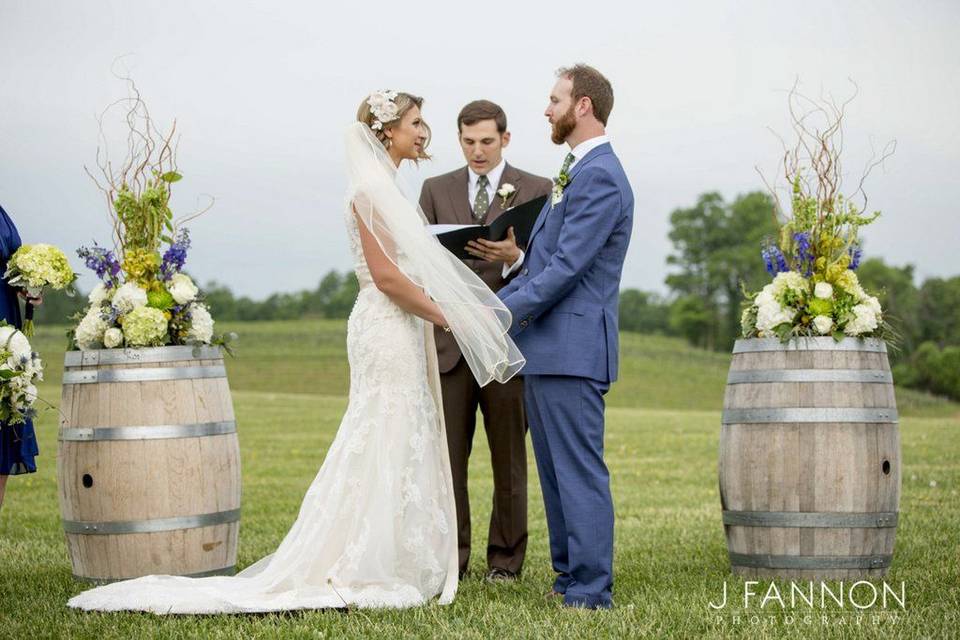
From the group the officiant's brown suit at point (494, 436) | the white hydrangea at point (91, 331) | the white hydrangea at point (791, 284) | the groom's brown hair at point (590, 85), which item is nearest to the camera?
the groom's brown hair at point (590, 85)

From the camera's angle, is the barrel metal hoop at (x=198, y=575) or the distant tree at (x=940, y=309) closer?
the barrel metal hoop at (x=198, y=575)

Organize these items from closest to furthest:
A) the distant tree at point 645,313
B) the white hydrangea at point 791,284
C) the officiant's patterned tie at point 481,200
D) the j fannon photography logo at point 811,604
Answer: the j fannon photography logo at point 811,604
the white hydrangea at point 791,284
the officiant's patterned tie at point 481,200
the distant tree at point 645,313

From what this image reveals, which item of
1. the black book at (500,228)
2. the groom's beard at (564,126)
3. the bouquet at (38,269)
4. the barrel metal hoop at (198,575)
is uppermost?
the groom's beard at (564,126)

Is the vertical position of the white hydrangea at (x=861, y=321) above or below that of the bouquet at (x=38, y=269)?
below

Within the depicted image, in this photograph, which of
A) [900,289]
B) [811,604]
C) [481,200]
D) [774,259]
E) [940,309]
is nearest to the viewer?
[811,604]

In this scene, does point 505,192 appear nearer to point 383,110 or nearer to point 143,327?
point 383,110

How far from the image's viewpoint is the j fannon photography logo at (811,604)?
544 cm

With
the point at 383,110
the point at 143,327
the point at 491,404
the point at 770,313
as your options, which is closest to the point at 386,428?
the point at 491,404

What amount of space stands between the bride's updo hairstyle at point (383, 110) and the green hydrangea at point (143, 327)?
1660 millimetres

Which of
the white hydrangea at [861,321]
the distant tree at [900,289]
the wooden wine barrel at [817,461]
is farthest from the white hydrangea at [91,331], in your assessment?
the distant tree at [900,289]

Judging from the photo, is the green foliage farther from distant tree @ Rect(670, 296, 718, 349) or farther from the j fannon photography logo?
distant tree @ Rect(670, 296, 718, 349)

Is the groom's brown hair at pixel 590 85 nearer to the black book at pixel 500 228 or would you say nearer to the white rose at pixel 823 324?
the black book at pixel 500 228

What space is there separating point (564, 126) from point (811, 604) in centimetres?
290

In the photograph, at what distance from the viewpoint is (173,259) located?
6.68 m
